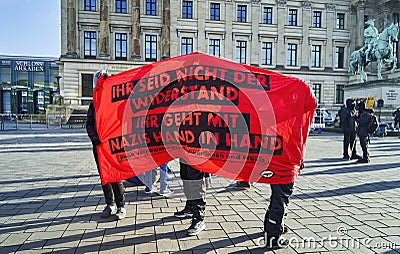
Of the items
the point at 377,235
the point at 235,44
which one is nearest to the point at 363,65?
the point at 235,44

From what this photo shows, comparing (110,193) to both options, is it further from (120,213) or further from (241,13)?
(241,13)

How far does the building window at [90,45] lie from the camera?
39.6 meters

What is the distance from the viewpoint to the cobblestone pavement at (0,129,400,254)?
3.88 meters

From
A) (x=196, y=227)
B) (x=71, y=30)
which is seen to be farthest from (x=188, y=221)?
(x=71, y=30)

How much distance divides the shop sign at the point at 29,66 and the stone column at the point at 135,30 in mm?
22012

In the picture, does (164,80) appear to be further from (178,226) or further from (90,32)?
(90,32)

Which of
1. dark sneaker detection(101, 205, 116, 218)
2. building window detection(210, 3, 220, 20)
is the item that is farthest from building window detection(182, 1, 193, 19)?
dark sneaker detection(101, 205, 116, 218)

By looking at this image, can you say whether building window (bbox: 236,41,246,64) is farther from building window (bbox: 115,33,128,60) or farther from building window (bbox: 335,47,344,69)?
building window (bbox: 115,33,128,60)

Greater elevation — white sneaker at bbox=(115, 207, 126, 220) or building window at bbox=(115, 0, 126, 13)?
building window at bbox=(115, 0, 126, 13)

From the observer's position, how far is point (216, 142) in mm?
3938

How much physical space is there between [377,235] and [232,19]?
41745 millimetres

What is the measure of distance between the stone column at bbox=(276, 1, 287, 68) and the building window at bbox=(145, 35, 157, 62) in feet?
55.3

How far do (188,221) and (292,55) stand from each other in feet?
144

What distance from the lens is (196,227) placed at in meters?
4.23
